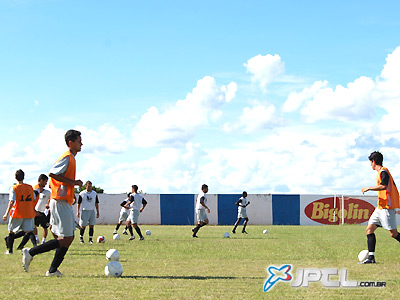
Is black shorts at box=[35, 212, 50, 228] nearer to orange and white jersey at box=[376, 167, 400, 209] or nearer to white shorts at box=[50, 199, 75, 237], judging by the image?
white shorts at box=[50, 199, 75, 237]

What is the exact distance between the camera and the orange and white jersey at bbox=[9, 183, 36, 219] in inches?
553

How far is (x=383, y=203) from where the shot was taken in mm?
11922

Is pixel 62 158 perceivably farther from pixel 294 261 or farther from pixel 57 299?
pixel 294 261

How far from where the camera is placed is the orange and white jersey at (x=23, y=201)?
14.0 metres

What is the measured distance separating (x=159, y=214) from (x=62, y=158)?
99.6 ft

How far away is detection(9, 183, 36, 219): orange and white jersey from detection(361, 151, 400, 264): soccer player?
821cm

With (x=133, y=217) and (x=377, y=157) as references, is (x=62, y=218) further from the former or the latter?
(x=133, y=217)

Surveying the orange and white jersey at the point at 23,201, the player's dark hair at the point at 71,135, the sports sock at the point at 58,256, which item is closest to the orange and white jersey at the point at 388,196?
the player's dark hair at the point at 71,135
